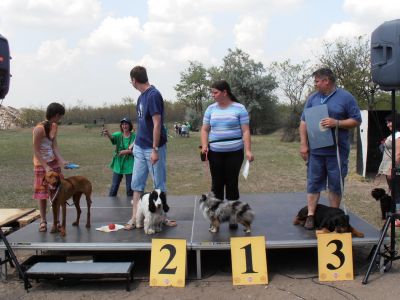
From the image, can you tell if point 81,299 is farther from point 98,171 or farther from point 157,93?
point 98,171

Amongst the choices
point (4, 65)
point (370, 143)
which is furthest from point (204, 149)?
point (370, 143)

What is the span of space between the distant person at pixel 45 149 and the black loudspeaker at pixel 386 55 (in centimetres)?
350

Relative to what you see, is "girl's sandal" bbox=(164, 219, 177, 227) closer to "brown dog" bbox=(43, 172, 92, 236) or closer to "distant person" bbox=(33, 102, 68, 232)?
"brown dog" bbox=(43, 172, 92, 236)

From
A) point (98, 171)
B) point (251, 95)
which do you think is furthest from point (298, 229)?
point (251, 95)

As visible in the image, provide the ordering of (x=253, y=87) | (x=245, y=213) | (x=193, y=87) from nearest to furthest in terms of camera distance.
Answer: (x=245, y=213)
(x=253, y=87)
(x=193, y=87)

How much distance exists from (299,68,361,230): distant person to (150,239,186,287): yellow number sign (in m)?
1.58

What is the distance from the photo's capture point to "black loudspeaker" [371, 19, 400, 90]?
4.37 metres

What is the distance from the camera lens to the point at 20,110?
5697cm

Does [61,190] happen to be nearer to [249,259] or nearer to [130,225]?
[130,225]

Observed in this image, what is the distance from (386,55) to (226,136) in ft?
6.19

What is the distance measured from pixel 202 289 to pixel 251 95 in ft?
136

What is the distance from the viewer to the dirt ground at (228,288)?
430 cm

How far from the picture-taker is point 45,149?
530 centimetres

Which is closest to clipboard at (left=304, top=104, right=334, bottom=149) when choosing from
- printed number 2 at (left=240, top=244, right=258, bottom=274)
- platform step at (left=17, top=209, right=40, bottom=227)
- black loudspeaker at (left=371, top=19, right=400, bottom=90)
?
black loudspeaker at (left=371, top=19, right=400, bottom=90)
